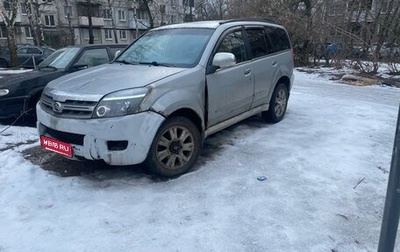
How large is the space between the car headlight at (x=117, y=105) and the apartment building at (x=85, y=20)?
31359 mm

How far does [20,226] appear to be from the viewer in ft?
9.59

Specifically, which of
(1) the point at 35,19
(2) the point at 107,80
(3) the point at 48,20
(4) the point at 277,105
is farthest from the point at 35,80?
(3) the point at 48,20

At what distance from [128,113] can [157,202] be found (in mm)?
939

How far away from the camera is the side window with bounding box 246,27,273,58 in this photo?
512 centimetres

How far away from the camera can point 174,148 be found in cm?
→ 379

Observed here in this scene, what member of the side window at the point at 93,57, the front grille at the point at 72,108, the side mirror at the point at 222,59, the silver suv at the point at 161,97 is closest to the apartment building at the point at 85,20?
the side window at the point at 93,57

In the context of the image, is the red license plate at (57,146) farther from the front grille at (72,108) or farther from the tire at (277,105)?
the tire at (277,105)

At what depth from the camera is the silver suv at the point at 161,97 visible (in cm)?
336

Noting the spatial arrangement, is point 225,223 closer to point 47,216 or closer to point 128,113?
point 128,113

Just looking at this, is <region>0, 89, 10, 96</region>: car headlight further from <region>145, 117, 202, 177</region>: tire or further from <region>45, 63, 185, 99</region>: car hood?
<region>145, 117, 202, 177</region>: tire

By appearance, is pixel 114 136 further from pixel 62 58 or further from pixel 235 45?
pixel 62 58

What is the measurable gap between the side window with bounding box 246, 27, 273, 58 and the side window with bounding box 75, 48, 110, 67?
11.3 ft

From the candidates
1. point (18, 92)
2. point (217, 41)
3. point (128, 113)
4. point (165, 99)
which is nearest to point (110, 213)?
point (128, 113)

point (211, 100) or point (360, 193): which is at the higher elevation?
point (211, 100)
